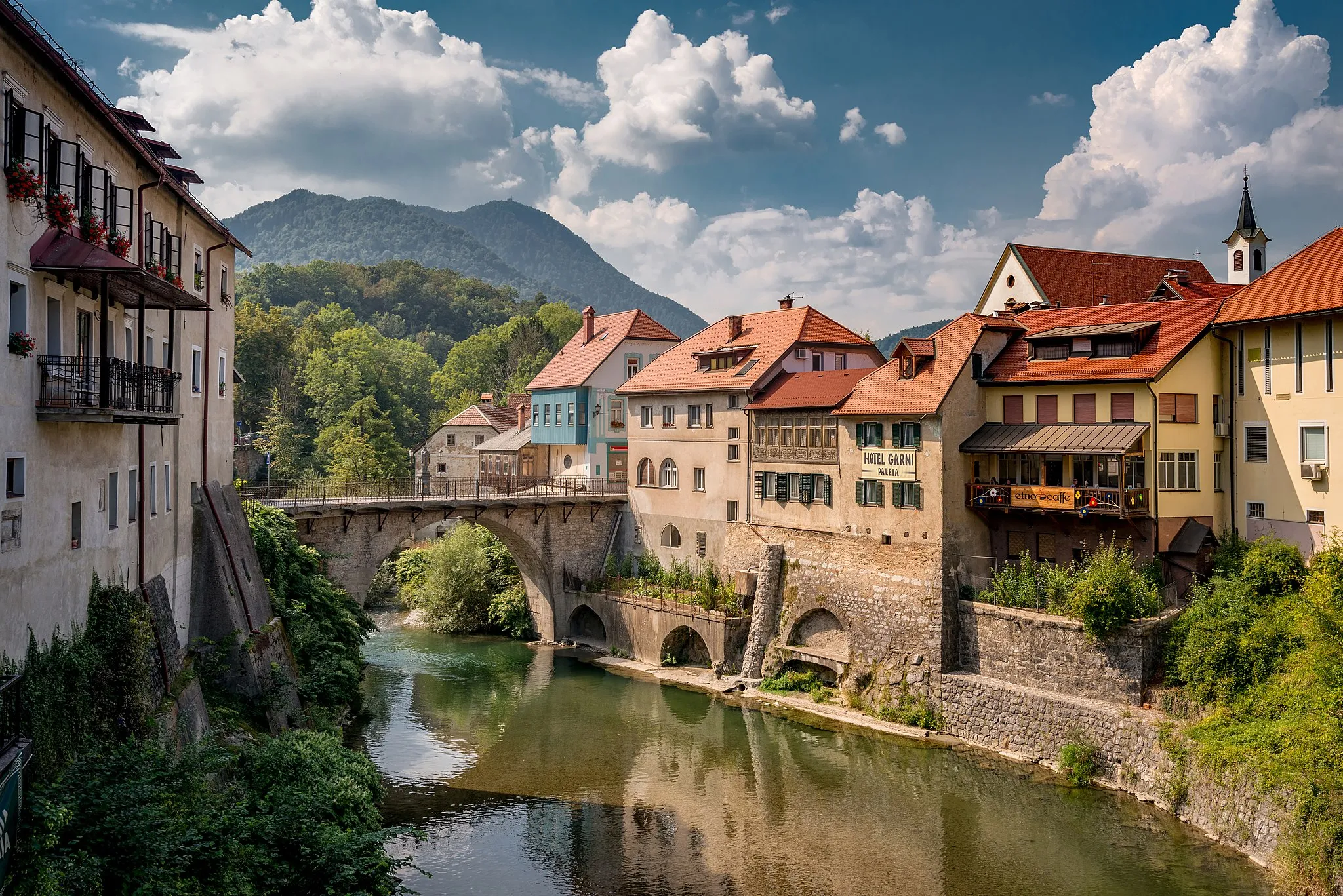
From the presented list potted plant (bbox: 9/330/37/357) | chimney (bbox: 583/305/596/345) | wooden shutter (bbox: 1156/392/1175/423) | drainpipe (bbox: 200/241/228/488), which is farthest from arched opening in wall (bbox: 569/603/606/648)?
potted plant (bbox: 9/330/37/357)

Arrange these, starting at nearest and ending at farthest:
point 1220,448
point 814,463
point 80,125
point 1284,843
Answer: point 80,125
point 1284,843
point 1220,448
point 814,463

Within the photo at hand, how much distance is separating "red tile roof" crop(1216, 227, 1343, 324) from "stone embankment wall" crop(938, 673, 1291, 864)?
456 inches

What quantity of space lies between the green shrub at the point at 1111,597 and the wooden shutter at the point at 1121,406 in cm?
441

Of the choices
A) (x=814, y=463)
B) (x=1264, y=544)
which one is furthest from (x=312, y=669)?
(x=1264, y=544)

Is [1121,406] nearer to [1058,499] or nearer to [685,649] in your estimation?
[1058,499]

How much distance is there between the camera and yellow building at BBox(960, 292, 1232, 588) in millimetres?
30703

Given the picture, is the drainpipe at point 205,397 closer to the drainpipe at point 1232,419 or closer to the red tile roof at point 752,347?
the red tile roof at point 752,347

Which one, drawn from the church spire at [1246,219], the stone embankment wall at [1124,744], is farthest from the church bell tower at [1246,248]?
the stone embankment wall at [1124,744]

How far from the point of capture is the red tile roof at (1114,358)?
30938mm

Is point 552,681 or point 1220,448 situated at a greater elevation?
point 1220,448

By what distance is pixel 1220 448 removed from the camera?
3141cm

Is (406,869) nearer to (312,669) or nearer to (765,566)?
(312,669)

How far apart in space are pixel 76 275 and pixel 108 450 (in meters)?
3.68

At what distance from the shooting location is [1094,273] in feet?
139
